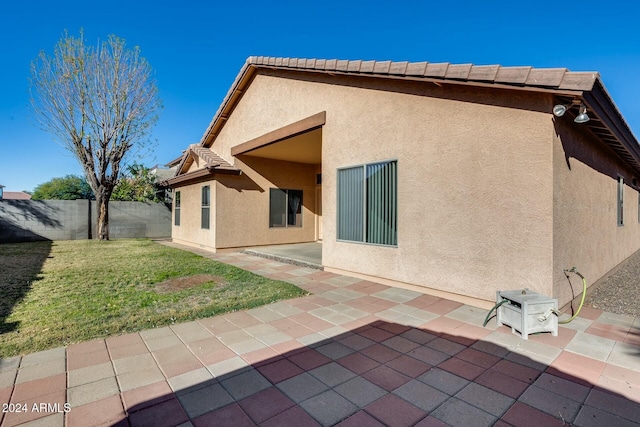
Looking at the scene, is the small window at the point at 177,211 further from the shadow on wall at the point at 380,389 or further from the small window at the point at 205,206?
the shadow on wall at the point at 380,389

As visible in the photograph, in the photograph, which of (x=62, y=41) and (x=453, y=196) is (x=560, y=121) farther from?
(x=62, y=41)

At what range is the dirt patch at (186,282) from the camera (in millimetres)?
5828

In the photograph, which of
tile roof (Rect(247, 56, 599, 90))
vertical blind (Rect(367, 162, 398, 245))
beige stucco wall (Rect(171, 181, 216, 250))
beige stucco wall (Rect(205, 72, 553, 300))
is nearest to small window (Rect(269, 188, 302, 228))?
beige stucco wall (Rect(171, 181, 216, 250))

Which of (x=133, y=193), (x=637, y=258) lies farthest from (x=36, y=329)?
(x=133, y=193)

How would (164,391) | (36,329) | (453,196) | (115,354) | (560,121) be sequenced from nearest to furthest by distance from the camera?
(164,391) → (115,354) → (36,329) → (560,121) → (453,196)

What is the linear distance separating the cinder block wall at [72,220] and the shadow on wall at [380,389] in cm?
1510

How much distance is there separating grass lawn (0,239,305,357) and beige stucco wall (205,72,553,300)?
228cm

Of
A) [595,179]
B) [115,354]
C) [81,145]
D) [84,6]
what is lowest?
[115,354]

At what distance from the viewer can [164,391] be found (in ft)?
8.12

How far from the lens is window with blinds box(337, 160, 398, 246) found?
589cm

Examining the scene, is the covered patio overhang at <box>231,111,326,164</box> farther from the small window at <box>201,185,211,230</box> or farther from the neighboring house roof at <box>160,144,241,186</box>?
the small window at <box>201,185,211,230</box>

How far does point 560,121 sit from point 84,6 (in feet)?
42.3

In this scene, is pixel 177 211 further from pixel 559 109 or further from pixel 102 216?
pixel 559 109

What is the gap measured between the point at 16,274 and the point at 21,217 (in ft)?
30.0
